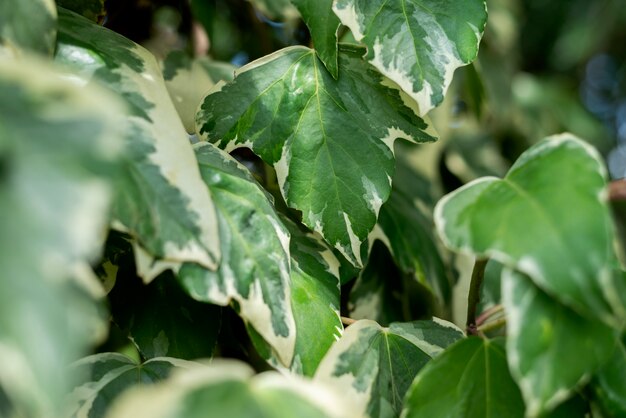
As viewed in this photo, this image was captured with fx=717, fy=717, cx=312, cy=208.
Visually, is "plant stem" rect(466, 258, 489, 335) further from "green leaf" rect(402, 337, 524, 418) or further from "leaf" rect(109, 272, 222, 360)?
"leaf" rect(109, 272, 222, 360)

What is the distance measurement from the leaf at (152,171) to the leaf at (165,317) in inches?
4.9

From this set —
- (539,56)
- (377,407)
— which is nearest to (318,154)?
(377,407)

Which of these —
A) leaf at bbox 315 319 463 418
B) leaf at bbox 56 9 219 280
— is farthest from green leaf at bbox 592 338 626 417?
leaf at bbox 56 9 219 280

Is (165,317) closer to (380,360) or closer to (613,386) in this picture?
(380,360)

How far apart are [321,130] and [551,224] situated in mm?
207

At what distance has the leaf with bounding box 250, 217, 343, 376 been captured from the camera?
443 millimetres

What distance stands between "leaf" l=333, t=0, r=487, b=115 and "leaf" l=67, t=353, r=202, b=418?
0.77ft

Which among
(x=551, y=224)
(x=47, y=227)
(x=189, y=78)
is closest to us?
(x=47, y=227)

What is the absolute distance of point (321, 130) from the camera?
1.69 ft

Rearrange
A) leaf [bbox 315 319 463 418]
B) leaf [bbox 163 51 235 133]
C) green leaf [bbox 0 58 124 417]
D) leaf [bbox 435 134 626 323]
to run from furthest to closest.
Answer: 1. leaf [bbox 163 51 235 133]
2. leaf [bbox 315 319 463 418]
3. leaf [bbox 435 134 626 323]
4. green leaf [bbox 0 58 124 417]

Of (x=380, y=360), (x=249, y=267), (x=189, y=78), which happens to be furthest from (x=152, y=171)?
(x=189, y=78)

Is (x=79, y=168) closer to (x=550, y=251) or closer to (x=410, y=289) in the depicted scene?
(x=550, y=251)

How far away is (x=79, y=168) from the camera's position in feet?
0.76

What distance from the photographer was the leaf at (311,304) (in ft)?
1.45
